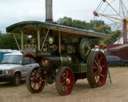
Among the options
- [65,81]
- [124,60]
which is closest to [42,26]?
[65,81]

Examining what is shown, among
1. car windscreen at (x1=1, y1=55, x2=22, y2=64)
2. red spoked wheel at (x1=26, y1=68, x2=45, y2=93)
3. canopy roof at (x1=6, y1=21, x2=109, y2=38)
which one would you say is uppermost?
canopy roof at (x1=6, y1=21, x2=109, y2=38)

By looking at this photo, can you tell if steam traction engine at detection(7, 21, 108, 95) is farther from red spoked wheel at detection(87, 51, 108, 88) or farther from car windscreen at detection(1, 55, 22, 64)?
car windscreen at detection(1, 55, 22, 64)

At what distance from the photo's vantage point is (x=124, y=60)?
38.7m

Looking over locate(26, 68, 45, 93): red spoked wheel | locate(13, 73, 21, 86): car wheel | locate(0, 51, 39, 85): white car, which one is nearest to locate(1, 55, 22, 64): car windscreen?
locate(0, 51, 39, 85): white car

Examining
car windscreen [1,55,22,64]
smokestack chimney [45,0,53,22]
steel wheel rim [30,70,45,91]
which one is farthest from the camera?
car windscreen [1,55,22,64]

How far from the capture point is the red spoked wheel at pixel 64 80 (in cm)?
1622

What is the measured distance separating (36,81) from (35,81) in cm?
6

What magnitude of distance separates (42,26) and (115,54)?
2388 centimetres

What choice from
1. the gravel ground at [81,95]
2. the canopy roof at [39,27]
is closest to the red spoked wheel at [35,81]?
the gravel ground at [81,95]

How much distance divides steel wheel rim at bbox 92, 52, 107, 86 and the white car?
118 inches

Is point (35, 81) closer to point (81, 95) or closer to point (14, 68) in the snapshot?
point (81, 95)

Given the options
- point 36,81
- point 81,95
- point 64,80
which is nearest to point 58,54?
point 64,80

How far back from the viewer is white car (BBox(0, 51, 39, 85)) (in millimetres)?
21391

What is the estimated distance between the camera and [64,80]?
1656 cm
